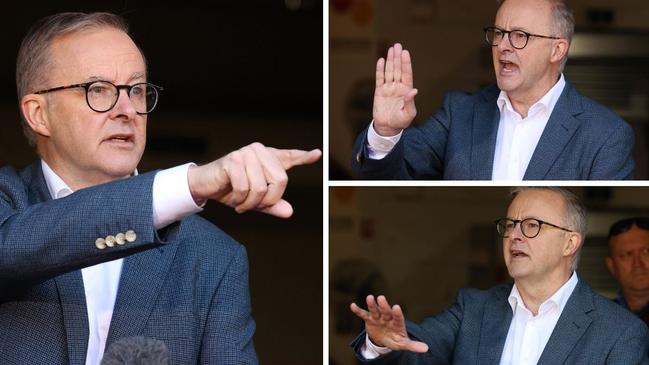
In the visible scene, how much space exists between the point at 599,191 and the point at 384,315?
136 centimetres

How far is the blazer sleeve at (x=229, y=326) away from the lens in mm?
2961

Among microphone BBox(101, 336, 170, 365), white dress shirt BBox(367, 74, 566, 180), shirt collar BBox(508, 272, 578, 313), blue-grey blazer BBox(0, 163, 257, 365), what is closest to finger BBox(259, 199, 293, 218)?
blue-grey blazer BBox(0, 163, 257, 365)

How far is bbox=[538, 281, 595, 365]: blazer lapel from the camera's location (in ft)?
12.1

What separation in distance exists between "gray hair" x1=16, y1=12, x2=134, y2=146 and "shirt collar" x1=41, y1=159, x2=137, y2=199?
19 centimetres

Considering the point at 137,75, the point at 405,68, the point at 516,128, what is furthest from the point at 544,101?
the point at 137,75

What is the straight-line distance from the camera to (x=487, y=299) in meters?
3.87

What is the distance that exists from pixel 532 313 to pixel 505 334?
105 millimetres

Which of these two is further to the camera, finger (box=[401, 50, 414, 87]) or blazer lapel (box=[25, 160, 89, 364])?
finger (box=[401, 50, 414, 87])

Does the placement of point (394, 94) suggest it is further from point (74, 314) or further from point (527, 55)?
point (74, 314)

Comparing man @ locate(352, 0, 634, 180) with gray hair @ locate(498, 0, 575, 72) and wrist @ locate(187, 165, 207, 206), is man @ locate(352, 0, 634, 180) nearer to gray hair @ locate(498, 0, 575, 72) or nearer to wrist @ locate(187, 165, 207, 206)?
gray hair @ locate(498, 0, 575, 72)

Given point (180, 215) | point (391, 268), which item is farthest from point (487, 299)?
point (180, 215)

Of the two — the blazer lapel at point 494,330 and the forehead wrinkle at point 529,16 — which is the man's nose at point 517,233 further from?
the forehead wrinkle at point 529,16

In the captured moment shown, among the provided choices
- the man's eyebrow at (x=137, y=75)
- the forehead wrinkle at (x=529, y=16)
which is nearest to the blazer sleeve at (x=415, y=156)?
the forehead wrinkle at (x=529, y=16)

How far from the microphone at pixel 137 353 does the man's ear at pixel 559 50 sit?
2304 millimetres
